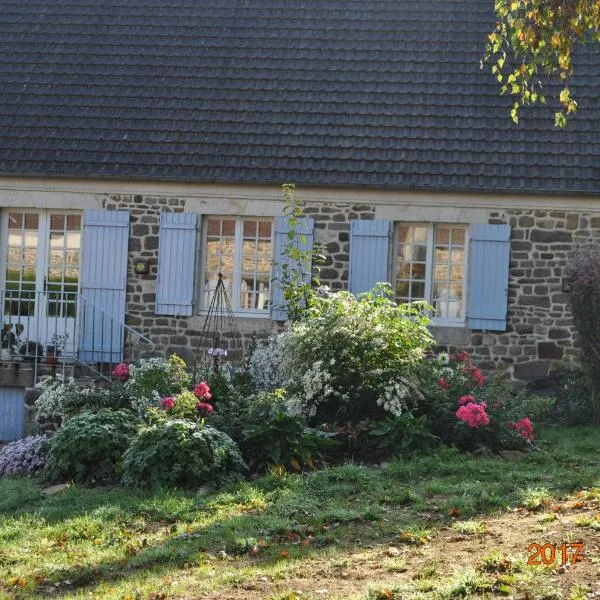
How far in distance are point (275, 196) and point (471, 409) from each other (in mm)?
5255

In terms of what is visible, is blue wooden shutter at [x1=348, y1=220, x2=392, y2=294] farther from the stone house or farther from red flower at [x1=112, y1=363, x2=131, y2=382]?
red flower at [x1=112, y1=363, x2=131, y2=382]

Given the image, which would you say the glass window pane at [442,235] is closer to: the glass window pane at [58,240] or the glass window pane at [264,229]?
the glass window pane at [264,229]

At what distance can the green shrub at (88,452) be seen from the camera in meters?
9.25

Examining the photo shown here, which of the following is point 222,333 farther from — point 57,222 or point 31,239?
point 31,239

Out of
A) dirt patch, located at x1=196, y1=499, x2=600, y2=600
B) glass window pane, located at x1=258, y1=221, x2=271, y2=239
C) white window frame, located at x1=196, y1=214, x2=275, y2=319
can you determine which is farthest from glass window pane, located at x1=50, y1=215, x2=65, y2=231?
dirt patch, located at x1=196, y1=499, x2=600, y2=600

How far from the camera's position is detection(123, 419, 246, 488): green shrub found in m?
8.75

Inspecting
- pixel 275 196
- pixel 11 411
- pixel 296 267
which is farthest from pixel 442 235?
pixel 11 411

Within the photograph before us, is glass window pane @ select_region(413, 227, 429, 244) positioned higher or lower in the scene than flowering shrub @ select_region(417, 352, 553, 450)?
higher

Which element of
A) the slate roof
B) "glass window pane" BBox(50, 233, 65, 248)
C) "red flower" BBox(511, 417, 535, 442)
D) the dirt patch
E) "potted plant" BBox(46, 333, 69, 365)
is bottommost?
the dirt patch

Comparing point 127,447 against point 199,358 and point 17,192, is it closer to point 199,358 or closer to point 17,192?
point 199,358

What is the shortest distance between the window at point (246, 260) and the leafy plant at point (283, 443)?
4786mm

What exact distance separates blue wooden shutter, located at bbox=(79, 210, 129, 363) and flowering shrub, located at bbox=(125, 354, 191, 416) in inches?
133

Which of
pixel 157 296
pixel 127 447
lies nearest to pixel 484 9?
pixel 157 296

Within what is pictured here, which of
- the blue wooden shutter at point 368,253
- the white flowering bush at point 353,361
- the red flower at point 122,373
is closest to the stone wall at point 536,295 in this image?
the blue wooden shutter at point 368,253
